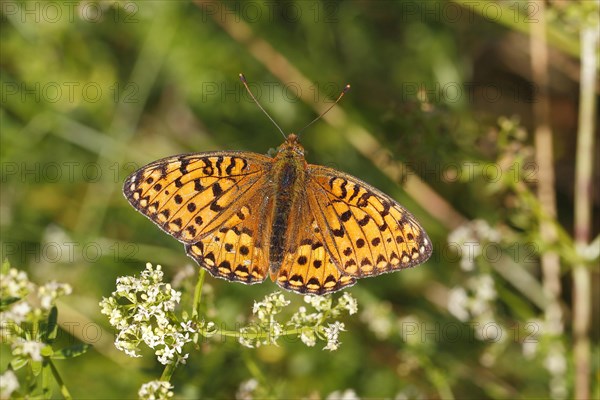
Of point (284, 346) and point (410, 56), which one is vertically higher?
point (410, 56)

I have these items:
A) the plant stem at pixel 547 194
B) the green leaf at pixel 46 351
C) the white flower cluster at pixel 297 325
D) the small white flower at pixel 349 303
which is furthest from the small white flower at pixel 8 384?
the plant stem at pixel 547 194

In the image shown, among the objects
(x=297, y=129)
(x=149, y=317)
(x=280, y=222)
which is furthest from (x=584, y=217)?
(x=149, y=317)

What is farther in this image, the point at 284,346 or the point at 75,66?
the point at 75,66

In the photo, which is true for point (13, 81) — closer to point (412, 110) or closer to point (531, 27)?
point (412, 110)

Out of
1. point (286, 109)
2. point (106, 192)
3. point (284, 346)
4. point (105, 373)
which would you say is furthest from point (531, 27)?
point (105, 373)

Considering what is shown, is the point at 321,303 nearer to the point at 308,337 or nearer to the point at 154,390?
the point at 308,337

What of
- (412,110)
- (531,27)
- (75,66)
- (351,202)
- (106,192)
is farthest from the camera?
(75,66)

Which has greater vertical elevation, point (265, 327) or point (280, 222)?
point (280, 222)
